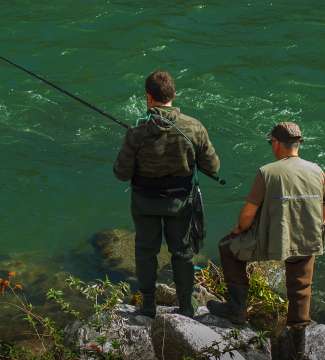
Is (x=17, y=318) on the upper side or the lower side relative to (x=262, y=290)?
lower

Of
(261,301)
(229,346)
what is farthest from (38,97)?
(229,346)

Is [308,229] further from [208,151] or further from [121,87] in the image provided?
[121,87]

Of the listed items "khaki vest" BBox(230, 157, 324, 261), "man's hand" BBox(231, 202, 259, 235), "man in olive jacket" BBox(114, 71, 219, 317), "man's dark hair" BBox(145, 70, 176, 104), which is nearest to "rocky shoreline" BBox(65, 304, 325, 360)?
"man in olive jacket" BBox(114, 71, 219, 317)

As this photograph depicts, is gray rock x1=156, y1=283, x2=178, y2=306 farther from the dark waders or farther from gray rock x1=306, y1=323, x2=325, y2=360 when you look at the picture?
gray rock x1=306, y1=323, x2=325, y2=360

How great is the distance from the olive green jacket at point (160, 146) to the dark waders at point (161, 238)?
218 mm

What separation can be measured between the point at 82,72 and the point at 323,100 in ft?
13.8

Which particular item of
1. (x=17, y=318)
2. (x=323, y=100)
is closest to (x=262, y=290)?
(x=17, y=318)

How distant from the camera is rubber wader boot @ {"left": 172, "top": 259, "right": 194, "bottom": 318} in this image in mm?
5980

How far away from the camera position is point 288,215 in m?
5.54

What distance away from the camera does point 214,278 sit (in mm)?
7395

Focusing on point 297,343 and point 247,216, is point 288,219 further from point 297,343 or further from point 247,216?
point 297,343

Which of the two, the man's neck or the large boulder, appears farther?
the large boulder

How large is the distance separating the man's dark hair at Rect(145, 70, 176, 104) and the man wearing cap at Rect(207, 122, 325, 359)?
78 cm

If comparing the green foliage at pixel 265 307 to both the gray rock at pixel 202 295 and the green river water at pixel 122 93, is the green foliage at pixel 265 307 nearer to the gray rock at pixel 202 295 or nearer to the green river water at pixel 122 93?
the gray rock at pixel 202 295
